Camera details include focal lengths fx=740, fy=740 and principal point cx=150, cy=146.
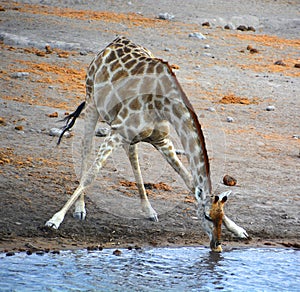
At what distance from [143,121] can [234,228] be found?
A: 1295 millimetres

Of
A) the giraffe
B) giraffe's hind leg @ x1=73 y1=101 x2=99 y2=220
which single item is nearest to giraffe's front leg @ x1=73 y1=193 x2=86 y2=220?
the giraffe

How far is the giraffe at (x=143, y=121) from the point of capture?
5926mm

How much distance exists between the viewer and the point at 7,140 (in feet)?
28.2

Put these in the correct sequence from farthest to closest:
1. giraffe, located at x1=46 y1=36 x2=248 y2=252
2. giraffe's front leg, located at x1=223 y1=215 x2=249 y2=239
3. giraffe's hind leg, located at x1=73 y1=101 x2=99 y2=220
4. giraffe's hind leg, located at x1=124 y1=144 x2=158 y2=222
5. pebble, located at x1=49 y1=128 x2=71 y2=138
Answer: pebble, located at x1=49 y1=128 x2=71 y2=138
giraffe's hind leg, located at x1=73 y1=101 x2=99 y2=220
giraffe's hind leg, located at x1=124 y1=144 x2=158 y2=222
giraffe's front leg, located at x1=223 y1=215 x2=249 y2=239
giraffe, located at x1=46 y1=36 x2=248 y2=252

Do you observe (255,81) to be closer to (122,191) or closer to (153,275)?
(122,191)

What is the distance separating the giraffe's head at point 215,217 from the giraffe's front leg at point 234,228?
2.23 ft

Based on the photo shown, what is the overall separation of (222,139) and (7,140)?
115 inches

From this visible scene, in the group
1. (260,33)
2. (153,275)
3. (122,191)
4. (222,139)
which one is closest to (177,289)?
(153,275)

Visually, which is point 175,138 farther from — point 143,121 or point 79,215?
point 79,215

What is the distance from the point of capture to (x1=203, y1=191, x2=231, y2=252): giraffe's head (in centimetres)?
582

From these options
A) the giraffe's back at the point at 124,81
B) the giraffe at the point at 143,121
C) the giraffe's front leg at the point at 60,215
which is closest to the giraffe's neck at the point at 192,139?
the giraffe at the point at 143,121

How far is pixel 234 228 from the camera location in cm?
671

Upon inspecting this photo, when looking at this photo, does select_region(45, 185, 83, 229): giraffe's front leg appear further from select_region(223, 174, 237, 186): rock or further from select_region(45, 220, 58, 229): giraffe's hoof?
select_region(223, 174, 237, 186): rock

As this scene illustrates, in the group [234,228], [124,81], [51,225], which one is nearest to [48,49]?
[124,81]
